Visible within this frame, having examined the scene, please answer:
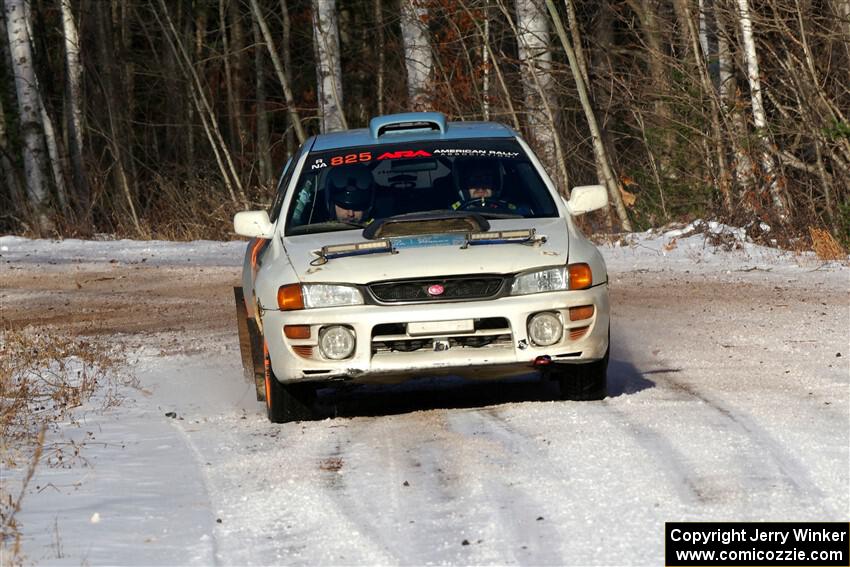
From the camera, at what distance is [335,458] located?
23.0ft

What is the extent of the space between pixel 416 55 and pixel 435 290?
19.0 metres

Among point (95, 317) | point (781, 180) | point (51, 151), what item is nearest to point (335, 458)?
point (95, 317)

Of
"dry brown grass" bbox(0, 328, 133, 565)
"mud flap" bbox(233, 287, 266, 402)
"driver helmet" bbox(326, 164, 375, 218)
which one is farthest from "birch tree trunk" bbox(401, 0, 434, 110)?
"driver helmet" bbox(326, 164, 375, 218)

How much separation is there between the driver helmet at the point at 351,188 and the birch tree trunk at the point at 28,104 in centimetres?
2071

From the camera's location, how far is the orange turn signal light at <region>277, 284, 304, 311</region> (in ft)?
25.8

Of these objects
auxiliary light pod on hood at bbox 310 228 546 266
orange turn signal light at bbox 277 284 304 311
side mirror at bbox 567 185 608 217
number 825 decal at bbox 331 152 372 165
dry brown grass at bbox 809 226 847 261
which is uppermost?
number 825 decal at bbox 331 152 372 165

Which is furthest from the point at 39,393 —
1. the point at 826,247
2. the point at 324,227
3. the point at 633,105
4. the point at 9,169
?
the point at 9,169

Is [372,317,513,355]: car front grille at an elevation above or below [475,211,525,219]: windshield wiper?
below

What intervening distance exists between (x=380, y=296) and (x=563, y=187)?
14.7 metres

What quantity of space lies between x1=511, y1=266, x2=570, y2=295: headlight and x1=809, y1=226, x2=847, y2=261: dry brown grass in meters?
9.64

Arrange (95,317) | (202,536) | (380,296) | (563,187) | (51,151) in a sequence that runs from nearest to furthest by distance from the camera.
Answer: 1. (202,536)
2. (380,296)
3. (95,317)
4. (563,187)
5. (51,151)

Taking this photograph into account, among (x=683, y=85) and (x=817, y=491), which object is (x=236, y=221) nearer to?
(x=817, y=491)

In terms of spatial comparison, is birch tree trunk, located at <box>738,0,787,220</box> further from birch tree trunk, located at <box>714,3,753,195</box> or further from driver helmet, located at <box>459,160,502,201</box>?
driver helmet, located at <box>459,160,502,201</box>

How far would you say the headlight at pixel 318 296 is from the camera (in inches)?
306
